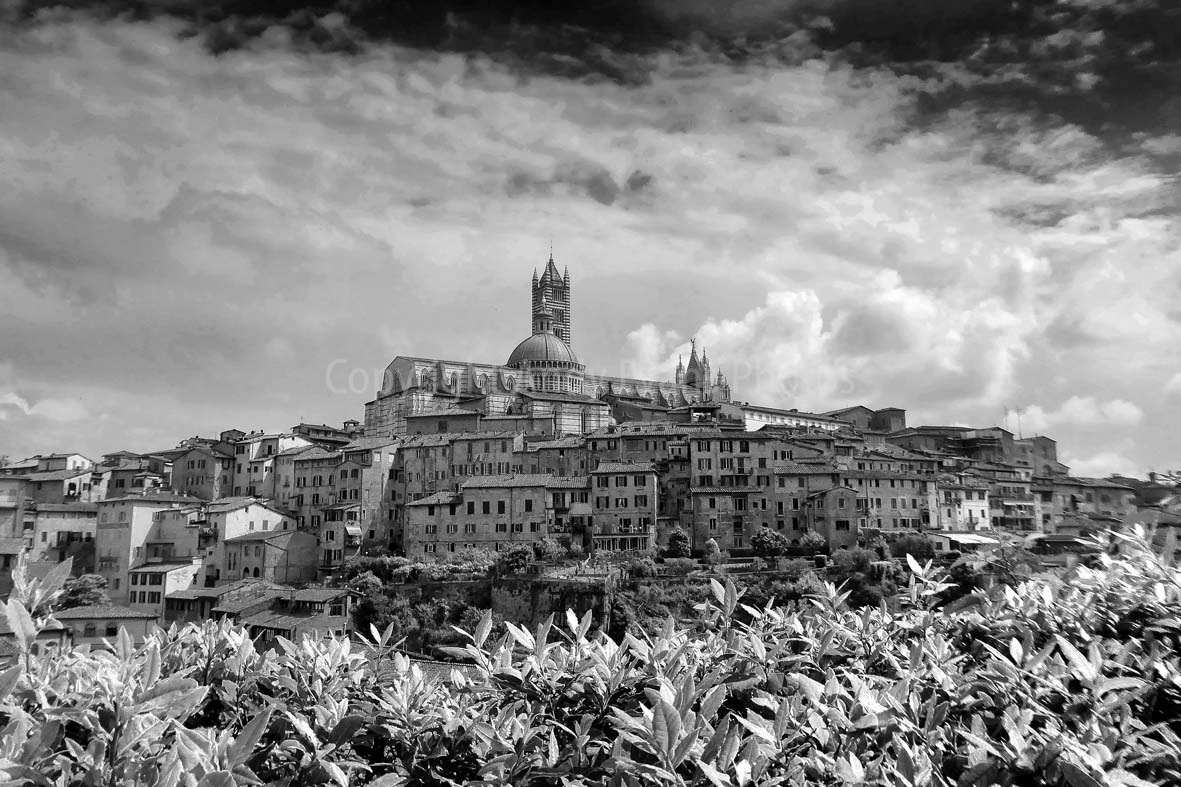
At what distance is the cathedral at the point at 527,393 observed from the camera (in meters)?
80.6

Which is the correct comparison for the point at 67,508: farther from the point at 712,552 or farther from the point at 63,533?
the point at 712,552

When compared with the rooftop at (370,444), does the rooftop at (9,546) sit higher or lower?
lower

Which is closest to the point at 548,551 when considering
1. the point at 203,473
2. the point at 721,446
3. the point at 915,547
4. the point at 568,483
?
the point at 568,483

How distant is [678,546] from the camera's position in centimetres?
5444

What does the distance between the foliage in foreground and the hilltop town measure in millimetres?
44212

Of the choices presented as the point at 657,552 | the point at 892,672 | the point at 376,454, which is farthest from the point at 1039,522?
the point at 892,672

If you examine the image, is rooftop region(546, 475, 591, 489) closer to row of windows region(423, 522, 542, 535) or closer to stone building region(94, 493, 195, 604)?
row of windows region(423, 522, 542, 535)

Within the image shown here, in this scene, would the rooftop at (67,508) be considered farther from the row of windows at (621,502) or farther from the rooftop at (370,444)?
the row of windows at (621,502)

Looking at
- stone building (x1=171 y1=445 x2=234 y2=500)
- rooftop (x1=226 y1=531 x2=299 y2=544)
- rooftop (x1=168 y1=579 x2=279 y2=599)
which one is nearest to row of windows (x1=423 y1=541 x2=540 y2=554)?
rooftop (x1=226 y1=531 x2=299 y2=544)

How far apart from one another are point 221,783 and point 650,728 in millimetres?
1434

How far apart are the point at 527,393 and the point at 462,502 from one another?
92.2 feet

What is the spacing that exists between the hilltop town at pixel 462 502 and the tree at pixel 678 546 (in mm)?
146

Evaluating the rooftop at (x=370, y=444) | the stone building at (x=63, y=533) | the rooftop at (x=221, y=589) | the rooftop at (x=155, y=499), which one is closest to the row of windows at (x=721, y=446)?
the rooftop at (x=370, y=444)

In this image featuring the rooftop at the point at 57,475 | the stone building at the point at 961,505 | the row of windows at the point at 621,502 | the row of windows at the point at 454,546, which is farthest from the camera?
the rooftop at the point at 57,475
